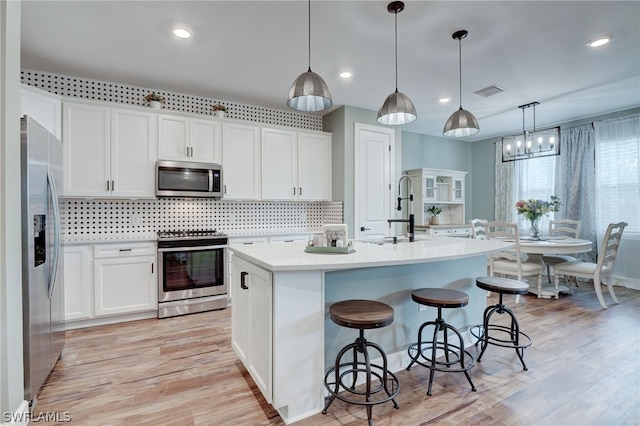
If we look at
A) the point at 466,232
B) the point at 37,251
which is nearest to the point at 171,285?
the point at 37,251

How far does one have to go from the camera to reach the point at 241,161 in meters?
4.23

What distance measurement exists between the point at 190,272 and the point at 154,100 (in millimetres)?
2109

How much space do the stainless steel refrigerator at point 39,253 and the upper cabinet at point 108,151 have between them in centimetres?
101

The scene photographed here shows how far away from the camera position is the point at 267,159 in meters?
4.39

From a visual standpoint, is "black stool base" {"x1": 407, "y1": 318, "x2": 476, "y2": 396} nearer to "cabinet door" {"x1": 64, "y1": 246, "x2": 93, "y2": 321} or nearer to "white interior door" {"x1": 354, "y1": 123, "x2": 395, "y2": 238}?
"white interior door" {"x1": 354, "y1": 123, "x2": 395, "y2": 238}

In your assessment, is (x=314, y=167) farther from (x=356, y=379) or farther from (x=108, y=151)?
(x=356, y=379)

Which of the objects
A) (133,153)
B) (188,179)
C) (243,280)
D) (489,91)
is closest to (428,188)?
(489,91)

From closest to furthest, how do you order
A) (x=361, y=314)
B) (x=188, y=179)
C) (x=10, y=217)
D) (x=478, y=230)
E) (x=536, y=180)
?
1. (x=10, y=217)
2. (x=361, y=314)
3. (x=188, y=179)
4. (x=478, y=230)
5. (x=536, y=180)

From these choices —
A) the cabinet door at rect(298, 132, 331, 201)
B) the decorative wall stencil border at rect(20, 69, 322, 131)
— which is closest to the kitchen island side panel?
the cabinet door at rect(298, 132, 331, 201)

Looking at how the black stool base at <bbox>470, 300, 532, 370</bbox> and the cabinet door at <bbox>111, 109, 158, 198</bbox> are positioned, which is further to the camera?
the cabinet door at <bbox>111, 109, 158, 198</bbox>

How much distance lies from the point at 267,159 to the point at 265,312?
2.87 metres

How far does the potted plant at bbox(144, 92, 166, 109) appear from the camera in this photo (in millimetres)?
3732

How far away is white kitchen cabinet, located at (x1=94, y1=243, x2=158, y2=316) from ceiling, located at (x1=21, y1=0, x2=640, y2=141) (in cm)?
199

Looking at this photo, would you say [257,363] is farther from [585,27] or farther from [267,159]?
[585,27]
